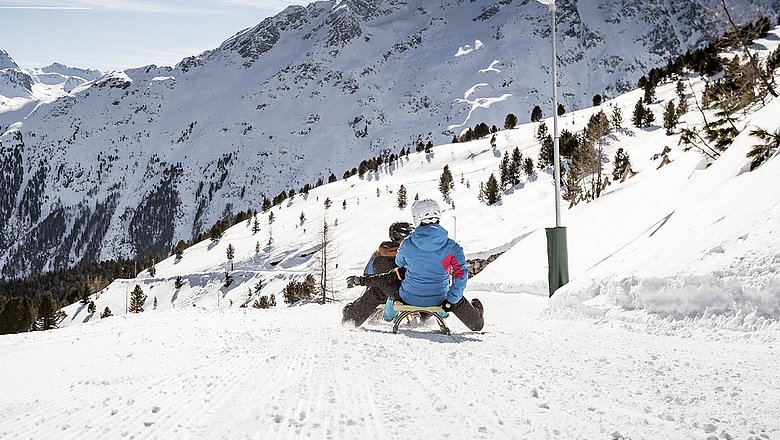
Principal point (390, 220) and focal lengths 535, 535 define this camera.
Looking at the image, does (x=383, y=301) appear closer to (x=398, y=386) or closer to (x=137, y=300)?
(x=398, y=386)

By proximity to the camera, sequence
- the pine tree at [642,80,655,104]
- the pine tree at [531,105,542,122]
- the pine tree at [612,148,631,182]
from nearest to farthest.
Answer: the pine tree at [612,148,631,182] < the pine tree at [642,80,655,104] < the pine tree at [531,105,542,122]

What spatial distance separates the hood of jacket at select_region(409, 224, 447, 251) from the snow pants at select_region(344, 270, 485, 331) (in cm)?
68

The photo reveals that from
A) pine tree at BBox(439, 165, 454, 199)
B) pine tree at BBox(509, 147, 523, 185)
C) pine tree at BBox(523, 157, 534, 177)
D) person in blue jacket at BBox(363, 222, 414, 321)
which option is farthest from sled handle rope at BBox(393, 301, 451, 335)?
pine tree at BBox(439, 165, 454, 199)

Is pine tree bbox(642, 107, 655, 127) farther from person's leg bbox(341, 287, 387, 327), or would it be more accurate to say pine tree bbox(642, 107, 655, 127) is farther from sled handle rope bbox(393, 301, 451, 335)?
sled handle rope bbox(393, 301, 451, 335)

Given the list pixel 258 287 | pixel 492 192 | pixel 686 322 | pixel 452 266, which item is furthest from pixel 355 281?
pixel 258 287

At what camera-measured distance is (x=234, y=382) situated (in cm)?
379

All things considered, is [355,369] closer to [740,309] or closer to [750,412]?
[750,412]

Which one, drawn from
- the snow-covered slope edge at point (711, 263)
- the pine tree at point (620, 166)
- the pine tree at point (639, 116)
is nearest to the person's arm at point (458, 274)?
the snow-covered slope edge at point (711, 263)

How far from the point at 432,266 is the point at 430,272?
Result: 0.09m

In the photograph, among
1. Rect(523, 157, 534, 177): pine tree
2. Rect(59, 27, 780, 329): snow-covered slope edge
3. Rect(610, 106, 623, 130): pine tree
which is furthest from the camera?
Rect(610, 106, 623, 130): pine tree

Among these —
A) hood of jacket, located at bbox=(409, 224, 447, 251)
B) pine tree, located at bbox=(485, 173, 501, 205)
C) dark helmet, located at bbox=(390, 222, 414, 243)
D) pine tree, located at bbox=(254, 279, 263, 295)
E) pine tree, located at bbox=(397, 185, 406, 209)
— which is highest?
pine tree, located at bbox=(397, 185, 406, 209)

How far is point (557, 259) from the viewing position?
37.0 feet

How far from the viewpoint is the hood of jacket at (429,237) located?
263 inches

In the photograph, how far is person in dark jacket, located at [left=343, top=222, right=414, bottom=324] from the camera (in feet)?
25.0
